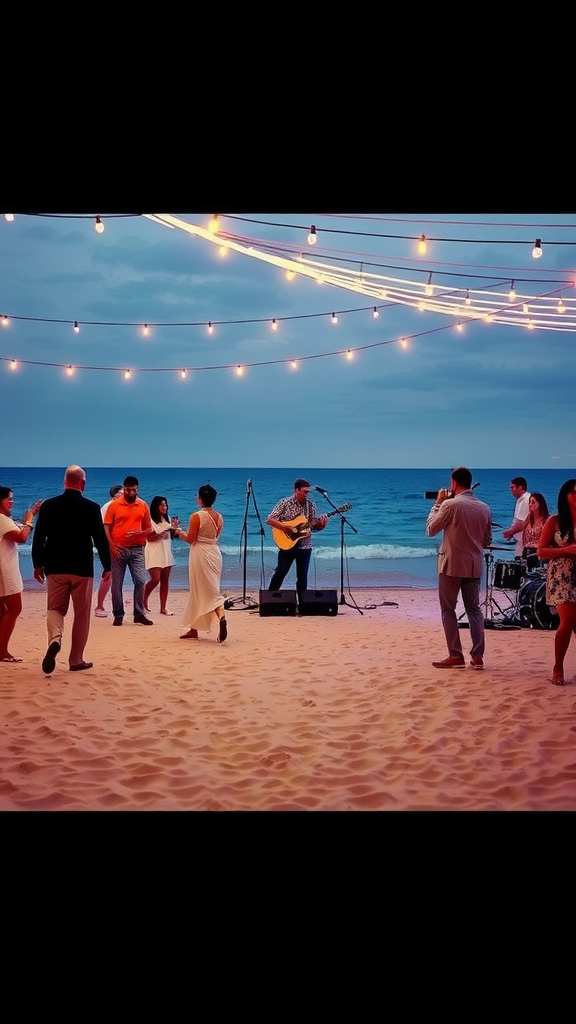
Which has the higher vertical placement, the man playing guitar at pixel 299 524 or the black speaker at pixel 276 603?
the man playing guitar at pixel 299 524

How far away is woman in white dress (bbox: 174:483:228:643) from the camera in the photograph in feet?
24.3

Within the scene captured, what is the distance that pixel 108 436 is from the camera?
5319 cm

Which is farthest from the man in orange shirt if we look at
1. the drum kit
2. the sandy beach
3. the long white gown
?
the drum kit

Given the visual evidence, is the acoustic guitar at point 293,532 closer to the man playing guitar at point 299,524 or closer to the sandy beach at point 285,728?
the man playing guitar at point 299,524

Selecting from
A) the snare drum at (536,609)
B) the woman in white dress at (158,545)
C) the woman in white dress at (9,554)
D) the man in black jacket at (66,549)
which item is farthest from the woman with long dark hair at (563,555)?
the woman in white dress at (158,545)

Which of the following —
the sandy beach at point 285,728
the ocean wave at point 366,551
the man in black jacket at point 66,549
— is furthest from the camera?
the ocean wave at point 366,551

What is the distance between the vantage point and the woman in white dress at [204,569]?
24.3ft

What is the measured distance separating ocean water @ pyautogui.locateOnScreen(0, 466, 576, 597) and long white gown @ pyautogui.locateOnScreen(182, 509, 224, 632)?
85 centimetres

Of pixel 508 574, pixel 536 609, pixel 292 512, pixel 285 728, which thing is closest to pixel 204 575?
pixel 292 512

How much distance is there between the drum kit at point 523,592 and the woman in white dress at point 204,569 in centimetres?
270
